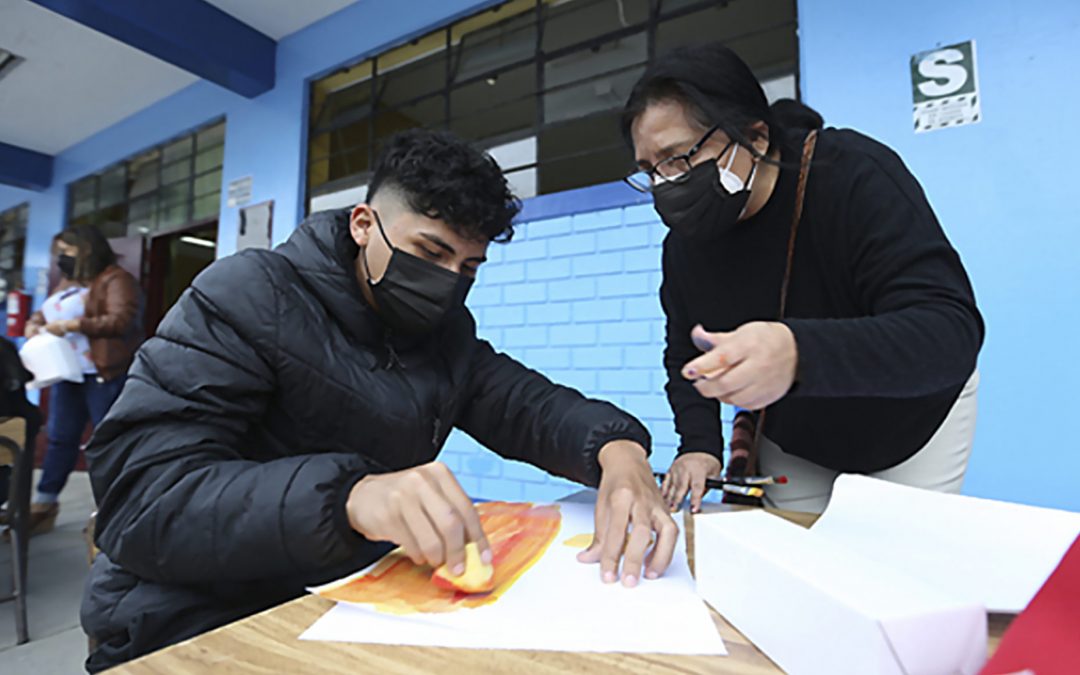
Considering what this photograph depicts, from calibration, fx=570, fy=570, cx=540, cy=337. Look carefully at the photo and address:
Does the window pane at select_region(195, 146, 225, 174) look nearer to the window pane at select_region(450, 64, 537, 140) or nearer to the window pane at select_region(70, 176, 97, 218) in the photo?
the window pane at select_region(70, 176, 97, 218)

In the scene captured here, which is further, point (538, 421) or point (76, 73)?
point (76, 73)

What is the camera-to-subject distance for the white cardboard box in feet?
0.95

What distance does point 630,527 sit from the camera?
0.56m

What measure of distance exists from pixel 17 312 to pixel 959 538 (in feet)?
24.2

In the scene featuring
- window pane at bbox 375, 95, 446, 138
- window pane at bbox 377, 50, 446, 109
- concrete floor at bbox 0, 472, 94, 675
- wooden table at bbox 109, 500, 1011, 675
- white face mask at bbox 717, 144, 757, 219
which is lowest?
concrete floor at bbox 0, 472, 94, 675

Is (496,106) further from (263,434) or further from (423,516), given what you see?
(423,516)

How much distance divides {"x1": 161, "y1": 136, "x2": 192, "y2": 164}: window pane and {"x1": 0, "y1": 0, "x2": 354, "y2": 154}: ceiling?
36cm

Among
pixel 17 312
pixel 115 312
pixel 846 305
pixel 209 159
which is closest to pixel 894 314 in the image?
pixel 846 305

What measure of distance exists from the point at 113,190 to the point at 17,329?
5.59ft

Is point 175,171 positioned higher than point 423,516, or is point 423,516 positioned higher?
point 175,171

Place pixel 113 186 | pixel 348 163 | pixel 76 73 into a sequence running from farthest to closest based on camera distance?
pixel 113 186 < pixel 76 73 < pixel 348 163

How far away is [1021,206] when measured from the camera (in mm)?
1605

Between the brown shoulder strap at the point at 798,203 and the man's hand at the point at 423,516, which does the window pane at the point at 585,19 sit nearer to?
the brown shoulder strap at the point at 798,203

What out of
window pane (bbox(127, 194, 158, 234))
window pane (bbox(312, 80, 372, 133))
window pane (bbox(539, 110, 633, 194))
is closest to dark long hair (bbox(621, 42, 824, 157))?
window pane (bbox(539, 110, 633, 194))
